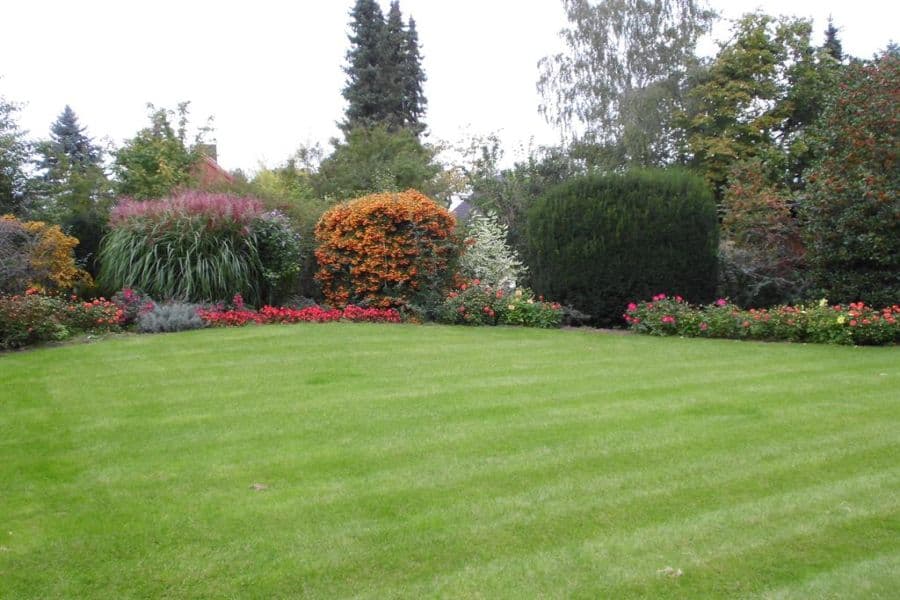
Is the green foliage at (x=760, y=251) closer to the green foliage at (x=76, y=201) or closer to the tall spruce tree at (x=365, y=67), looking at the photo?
the green foliage at (x=76, y=201)

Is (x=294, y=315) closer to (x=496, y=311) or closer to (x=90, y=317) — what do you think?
(x=90, y=317)

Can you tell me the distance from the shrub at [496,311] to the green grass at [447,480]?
13.5ft

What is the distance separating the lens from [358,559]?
141 inches

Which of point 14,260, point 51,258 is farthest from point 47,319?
point 51,258

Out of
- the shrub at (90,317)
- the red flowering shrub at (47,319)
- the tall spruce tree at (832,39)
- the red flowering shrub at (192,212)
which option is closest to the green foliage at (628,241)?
the red flowering shrub at (192,212)

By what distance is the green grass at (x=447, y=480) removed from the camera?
344 cm

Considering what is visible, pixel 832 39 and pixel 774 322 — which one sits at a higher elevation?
pixel 832 39

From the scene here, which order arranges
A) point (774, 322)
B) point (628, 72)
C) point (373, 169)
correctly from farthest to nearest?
point (628, 72) < point (373, 169) < point (774, 322)

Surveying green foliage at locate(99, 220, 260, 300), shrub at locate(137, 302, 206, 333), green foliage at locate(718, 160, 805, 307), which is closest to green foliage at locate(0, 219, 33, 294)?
green foliage at locate(99, 220, 260, 300)

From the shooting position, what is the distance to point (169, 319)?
11.0 m

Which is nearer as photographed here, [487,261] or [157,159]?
[487,261]

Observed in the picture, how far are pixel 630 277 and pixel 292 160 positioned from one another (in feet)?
57.7

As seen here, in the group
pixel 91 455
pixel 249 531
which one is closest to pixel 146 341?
pixel 91 455

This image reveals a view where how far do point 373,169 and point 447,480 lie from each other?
18684 millimetres
